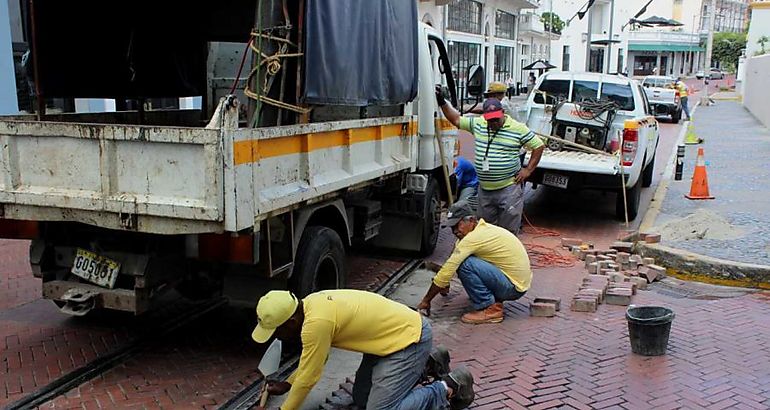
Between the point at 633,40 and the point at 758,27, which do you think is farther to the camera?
the point at 633,40

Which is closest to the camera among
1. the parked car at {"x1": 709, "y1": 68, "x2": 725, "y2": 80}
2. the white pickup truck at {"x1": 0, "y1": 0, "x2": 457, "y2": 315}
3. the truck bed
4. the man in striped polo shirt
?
the truck bed

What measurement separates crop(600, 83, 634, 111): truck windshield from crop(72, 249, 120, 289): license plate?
25.9 ft

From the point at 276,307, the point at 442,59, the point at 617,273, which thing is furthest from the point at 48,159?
the point at 617,273

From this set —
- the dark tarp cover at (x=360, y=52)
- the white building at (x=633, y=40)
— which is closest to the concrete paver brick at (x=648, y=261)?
the dark tarp cover at (x=360, y=52)

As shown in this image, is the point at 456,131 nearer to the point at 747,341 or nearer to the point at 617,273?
the point at 617,273

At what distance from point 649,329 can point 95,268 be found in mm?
3840

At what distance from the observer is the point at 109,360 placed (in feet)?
16.8

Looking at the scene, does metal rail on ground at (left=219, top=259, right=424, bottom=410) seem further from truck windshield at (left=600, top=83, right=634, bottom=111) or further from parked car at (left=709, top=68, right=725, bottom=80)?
parked car at (left=709, top=68, right=725, bottom=80)

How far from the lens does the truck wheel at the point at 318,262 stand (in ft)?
16.7

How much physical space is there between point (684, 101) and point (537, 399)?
2870 cm

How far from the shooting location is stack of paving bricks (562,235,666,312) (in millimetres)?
6570

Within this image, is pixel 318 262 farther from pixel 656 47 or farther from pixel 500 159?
pixel 656 47

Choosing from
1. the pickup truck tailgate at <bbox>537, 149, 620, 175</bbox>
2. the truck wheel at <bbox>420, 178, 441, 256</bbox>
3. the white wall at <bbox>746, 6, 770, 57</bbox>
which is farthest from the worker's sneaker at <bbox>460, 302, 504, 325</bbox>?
the white wall at <bbox>746, 6, 770, 57</bbox>

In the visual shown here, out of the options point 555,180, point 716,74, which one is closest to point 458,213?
point 555,180
